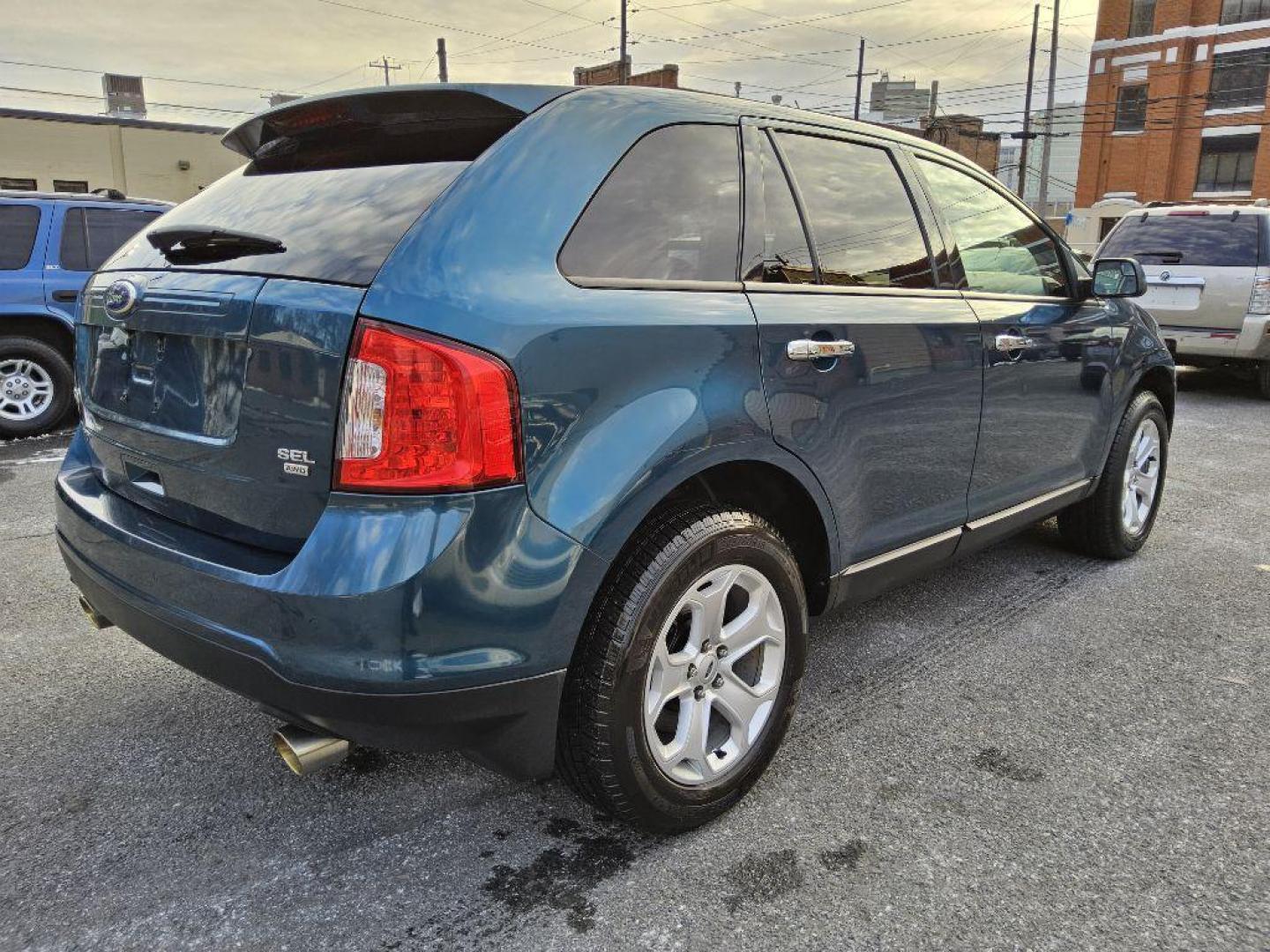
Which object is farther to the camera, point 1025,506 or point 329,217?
point 1025,506

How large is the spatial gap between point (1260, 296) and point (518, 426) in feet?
31.3

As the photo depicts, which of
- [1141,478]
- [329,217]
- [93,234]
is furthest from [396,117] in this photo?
[93,234]

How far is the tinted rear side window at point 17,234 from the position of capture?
7156 millimetres

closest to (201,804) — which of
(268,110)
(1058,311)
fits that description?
(268,110)

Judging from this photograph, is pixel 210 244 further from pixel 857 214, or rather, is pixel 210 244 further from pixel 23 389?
pixel 23 389

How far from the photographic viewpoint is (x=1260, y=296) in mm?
8906

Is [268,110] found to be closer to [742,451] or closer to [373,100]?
[373,100]

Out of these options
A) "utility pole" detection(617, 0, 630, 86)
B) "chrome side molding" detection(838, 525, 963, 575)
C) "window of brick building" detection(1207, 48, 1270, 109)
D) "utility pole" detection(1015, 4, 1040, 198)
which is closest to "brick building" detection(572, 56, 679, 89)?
"utility pole" detection(617, 0, 630, 86)

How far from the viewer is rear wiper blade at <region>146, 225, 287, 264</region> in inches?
83.1

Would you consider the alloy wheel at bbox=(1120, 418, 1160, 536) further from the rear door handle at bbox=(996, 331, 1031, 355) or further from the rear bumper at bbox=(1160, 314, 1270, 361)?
the rear bumper at bbox=(1160, 314, 1270, 361)

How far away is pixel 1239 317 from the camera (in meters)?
9.05

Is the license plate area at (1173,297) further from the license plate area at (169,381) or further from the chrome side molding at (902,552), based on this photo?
the license plate area at (169,381)

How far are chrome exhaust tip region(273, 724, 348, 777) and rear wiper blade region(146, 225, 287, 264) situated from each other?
1053 mm

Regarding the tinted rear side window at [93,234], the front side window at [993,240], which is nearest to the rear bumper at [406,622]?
the front side window at [993,240]
